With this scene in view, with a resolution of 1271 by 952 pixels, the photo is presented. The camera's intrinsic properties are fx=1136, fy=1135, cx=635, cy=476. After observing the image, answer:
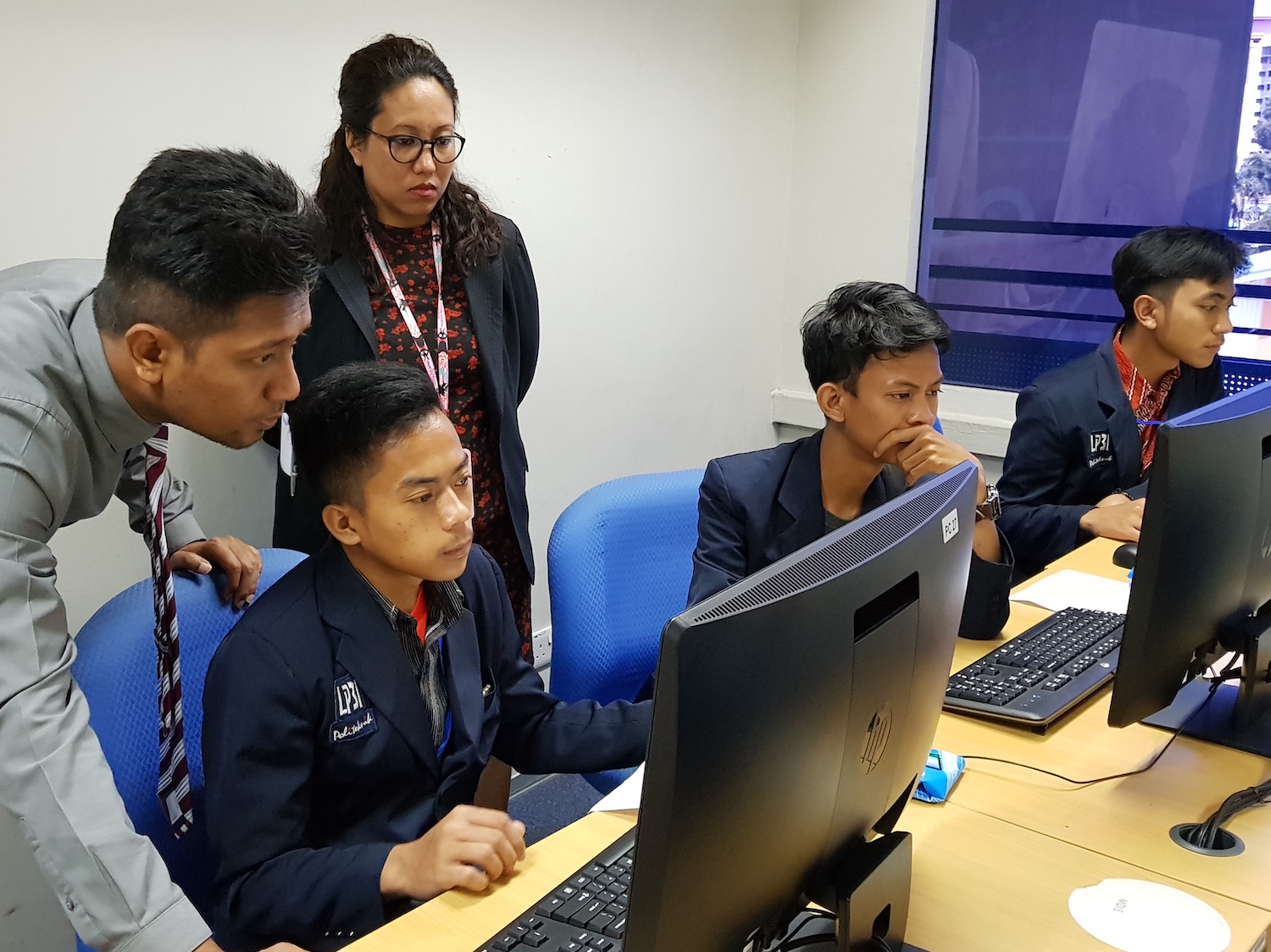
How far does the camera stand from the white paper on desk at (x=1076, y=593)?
6.32 ft

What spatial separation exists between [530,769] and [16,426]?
2.60 feet

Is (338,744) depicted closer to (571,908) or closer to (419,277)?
(571,908)

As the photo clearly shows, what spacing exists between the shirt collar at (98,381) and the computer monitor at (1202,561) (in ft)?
3.53

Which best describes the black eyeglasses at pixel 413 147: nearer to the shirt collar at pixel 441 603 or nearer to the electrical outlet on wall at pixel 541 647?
the shirt collar at pixel 441 603

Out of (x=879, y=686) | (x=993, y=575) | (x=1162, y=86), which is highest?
(x=1162, y=86)

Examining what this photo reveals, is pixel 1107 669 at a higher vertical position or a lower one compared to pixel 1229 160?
lower

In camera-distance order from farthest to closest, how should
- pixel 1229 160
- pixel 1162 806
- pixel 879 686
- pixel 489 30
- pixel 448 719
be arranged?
pixel 1229 160 → pixel 489 30 → pixel 448 719 → pixel 1162 806 → pixel 879 686

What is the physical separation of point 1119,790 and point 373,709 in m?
0.89

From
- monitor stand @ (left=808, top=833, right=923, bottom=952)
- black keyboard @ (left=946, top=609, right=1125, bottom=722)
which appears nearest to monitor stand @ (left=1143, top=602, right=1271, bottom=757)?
black keyboard @ (left=946, top=609, right=1125, bottom=722)

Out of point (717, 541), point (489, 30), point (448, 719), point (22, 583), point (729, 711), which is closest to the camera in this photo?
point (729, 711)

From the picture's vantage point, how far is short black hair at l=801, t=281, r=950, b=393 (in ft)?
5.87

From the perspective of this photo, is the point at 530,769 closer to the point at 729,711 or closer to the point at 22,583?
the point at 22,583

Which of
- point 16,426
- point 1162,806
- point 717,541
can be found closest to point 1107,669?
point 1162,806

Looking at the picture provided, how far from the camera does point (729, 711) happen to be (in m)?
0.73
